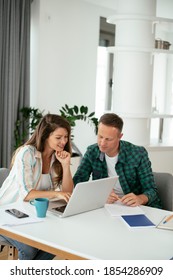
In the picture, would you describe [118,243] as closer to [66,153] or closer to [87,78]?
[66,153]

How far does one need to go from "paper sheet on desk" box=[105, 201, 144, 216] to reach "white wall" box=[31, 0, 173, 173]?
216 cm

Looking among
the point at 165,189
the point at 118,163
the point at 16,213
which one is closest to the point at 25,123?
the point at 118,163

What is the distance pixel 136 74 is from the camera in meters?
3.94

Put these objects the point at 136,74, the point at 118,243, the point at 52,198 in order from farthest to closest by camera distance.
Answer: the point at 136,74 → the point at 52,198 → the point at 118,243

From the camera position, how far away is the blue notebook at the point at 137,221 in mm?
1860

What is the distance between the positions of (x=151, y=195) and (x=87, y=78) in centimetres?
328

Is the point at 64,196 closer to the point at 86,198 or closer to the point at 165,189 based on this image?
the point at 86,198

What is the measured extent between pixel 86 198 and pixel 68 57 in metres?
3.43

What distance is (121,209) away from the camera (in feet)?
6.90

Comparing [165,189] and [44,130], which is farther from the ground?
[44,130]

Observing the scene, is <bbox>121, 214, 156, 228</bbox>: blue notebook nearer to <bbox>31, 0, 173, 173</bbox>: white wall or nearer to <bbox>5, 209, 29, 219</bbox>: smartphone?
<bbox>5, 209, 29, 219</bbox>: smartphone

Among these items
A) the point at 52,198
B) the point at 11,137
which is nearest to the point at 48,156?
the point at 52,198

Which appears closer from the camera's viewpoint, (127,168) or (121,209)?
(121,209)
